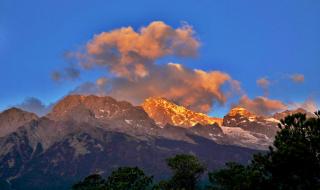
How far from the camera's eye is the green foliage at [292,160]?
214 feet

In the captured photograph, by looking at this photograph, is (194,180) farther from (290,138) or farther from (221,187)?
(290,138)

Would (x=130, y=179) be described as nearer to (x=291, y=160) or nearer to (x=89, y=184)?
(x=89, y=184)

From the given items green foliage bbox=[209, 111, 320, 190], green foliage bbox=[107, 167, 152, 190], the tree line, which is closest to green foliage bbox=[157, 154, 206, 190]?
green foliage bbox=[107, 167, 152, 190]

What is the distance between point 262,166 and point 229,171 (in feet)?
189

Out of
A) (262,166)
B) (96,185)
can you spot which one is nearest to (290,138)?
(262,166)

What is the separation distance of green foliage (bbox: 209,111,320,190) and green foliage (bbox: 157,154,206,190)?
63694mm

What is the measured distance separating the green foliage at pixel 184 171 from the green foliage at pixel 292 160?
63.7m

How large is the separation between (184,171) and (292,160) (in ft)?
241

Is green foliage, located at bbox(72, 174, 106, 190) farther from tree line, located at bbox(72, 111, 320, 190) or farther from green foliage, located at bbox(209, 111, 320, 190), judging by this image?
green foliage, located at bbox(209, 111, 320, 190)

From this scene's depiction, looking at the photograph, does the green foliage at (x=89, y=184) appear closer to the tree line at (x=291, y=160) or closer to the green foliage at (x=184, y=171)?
the green foliage at (x=184, y=171)

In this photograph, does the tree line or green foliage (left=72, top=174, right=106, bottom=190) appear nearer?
the tree line

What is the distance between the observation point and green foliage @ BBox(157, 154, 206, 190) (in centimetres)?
13638

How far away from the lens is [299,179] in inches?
2648

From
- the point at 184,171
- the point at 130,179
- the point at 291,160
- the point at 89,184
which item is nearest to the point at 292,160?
the point at 291,160
